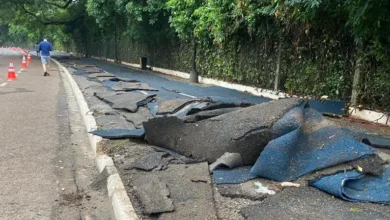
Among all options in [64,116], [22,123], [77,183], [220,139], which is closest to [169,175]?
[220,139]

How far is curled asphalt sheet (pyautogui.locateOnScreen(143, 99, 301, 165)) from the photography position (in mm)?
4547

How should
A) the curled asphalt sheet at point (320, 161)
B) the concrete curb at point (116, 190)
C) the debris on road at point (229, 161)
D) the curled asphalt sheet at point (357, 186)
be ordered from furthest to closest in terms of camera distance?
the debris on road at point (229, 161) < the curled asphalt sheet at point (320, 161) < the curled asphalt sheet at point (357, 186) < the concrete curb at point (116, 190)

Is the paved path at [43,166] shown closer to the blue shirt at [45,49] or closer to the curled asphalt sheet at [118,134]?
the curled asphalt sheet at [118,134]

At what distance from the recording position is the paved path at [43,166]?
3.82 m

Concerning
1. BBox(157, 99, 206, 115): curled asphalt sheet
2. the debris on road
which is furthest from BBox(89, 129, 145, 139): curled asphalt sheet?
the debris on road

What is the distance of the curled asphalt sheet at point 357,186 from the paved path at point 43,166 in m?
2.20

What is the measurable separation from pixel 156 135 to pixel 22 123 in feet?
11.5

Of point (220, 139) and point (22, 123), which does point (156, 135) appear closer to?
point (220, 139)

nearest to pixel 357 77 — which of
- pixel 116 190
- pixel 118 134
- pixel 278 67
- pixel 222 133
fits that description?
pixel 278 67

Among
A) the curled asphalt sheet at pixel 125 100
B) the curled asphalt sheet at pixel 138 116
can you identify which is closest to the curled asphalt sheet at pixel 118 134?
the curled asphalt sheet at pixel 138 116

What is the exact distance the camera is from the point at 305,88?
1031 cm

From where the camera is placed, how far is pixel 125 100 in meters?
9.41

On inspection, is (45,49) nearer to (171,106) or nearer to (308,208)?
(171,106)

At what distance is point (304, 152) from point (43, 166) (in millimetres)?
3347
